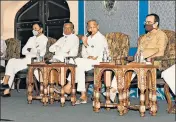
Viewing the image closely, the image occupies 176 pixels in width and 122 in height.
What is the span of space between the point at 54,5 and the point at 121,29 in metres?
1.92

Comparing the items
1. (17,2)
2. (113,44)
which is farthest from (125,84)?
(17,2)

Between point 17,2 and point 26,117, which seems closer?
point 26,117

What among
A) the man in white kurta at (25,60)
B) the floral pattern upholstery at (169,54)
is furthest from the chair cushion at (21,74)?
the floral pattern upholstery at (169,54)

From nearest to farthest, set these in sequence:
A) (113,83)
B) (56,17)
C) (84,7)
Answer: (113,83), (84,7), (56,17)

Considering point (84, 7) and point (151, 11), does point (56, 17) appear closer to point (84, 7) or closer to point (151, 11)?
point (84, 7)

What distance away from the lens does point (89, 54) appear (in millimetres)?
6102

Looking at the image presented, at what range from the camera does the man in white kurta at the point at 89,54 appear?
5.86 meters

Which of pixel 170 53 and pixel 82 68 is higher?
pixel 170 53

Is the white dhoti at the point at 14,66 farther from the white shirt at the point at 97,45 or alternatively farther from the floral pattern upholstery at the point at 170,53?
the floral pattern upholstery at the point at 170,53

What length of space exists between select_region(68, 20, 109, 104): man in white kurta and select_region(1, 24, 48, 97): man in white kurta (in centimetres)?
112

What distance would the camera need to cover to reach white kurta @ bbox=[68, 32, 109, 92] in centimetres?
585

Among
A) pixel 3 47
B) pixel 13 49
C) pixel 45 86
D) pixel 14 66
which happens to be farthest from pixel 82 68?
pixel 3 47

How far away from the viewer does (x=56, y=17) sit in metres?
8.38

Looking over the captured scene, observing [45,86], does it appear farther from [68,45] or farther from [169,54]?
[169,54]
